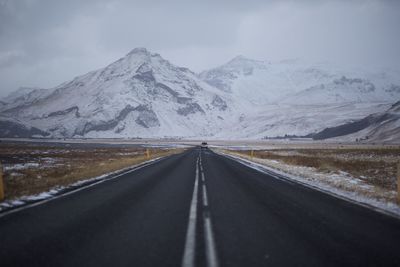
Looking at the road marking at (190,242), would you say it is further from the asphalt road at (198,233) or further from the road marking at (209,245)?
the road marking at (209,245)

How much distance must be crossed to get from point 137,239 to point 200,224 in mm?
1771

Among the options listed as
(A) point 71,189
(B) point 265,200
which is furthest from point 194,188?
(A) point 71,189

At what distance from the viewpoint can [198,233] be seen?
7305mm

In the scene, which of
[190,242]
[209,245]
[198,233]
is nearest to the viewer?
[209,245]

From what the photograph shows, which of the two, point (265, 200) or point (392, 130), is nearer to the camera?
point (265, 200)

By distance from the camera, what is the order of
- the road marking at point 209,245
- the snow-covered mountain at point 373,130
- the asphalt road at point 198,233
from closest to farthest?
the road marking at point 209,245 → the asphalt road at point 198,233 → the snow-covered mountain at point 373,130

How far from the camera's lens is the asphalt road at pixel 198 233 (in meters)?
5.72

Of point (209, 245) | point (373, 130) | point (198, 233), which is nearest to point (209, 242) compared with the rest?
point (209, 245)

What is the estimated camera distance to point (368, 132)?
150 metres

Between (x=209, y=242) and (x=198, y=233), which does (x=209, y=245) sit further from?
(x=198, y=233)

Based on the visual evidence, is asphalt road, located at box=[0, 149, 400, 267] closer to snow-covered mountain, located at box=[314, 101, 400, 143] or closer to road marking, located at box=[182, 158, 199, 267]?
road marking, located at box=[182, 158, 199, 267]

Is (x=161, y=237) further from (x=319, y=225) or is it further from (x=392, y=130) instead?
(x=392, y=130)

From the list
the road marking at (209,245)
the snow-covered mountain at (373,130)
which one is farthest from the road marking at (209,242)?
the snow-covered mountain at (373,130)

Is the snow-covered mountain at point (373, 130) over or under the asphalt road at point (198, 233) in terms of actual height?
over
